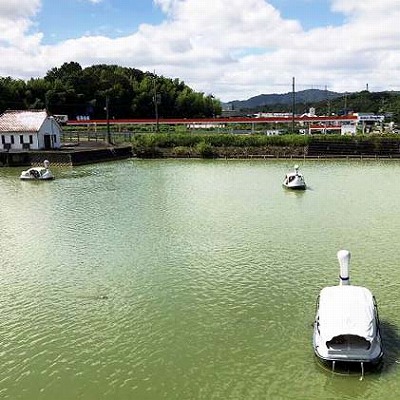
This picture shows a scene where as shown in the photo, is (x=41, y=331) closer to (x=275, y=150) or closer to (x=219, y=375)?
(x=219, y=375)

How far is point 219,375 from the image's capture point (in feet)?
28.1

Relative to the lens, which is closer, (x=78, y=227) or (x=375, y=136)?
(x=78, y=227)

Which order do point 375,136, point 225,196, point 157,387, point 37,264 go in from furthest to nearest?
1. point 375,136
2. point 225,196
3. point 37,264
4. point 157,387

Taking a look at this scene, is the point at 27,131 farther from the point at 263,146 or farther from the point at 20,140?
the point at 263,146

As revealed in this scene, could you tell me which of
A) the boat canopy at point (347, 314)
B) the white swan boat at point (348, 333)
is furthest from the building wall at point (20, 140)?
the white swan boat at point (348, 333)

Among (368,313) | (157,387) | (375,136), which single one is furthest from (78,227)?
(375,136)

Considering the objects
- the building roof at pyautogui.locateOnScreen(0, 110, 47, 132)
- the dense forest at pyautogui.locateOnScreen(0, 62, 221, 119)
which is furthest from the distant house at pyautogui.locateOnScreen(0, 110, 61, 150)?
the dense forest at pyautogui.locateOnScreen(0, 62, 221, 119)

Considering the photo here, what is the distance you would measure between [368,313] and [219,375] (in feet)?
9.07

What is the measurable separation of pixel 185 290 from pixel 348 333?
16.4 ft

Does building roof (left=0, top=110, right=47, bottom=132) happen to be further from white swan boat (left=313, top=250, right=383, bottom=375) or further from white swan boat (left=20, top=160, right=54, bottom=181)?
white swan boat (left=313, top=250, right=383, bottom=375)

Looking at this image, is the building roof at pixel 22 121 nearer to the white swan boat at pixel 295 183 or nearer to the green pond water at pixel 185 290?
the green pond water at pixel 185 290

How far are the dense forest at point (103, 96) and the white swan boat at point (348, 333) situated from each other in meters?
64.4

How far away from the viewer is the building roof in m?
42.0

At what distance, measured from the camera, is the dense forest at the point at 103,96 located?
71688mm
